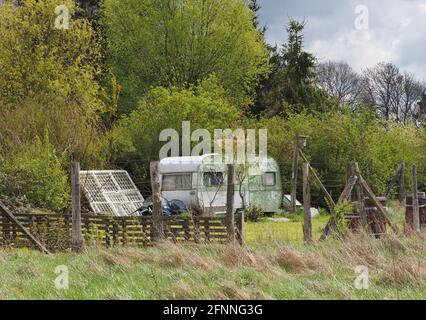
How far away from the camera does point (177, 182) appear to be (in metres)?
27.0

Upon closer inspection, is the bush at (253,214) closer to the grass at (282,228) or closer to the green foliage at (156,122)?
the grass at (282,228)

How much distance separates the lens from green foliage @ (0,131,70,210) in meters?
20.4

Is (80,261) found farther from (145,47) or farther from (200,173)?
(145,47)

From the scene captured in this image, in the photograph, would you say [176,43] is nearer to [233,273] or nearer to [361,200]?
[361,200]

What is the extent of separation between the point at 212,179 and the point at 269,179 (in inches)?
108

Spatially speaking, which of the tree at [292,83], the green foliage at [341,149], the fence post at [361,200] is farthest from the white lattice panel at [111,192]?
the tree at [292,83]

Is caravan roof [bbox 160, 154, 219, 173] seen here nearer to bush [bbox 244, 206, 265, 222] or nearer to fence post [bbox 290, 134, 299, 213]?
bush [bbox 244, 206, 265, 222]

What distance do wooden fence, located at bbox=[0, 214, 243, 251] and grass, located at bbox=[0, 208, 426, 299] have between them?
1985mm

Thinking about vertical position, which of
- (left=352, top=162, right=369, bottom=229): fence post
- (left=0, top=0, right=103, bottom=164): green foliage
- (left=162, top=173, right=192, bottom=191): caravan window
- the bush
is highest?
(left=0, top=0, right=103, bottom=164): green foliage

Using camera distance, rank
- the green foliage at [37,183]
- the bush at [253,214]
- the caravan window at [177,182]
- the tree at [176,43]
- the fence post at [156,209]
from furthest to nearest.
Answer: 1. the tree at [176,43]
2. the caravan window at [177,182]
3. the bush at [253,214]
4. the green foliage at [37,183]
5. the fence post at [156,209]

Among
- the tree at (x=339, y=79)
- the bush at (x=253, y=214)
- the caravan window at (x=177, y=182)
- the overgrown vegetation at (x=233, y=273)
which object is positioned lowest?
the overgrown vegetation at (x=233, y=273)

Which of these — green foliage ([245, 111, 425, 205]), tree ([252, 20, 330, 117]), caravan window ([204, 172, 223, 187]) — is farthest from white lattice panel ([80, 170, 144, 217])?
tree ([252, 20, 330, 117])

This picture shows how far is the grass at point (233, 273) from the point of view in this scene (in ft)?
28.2

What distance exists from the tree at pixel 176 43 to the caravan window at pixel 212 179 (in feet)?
49.1
